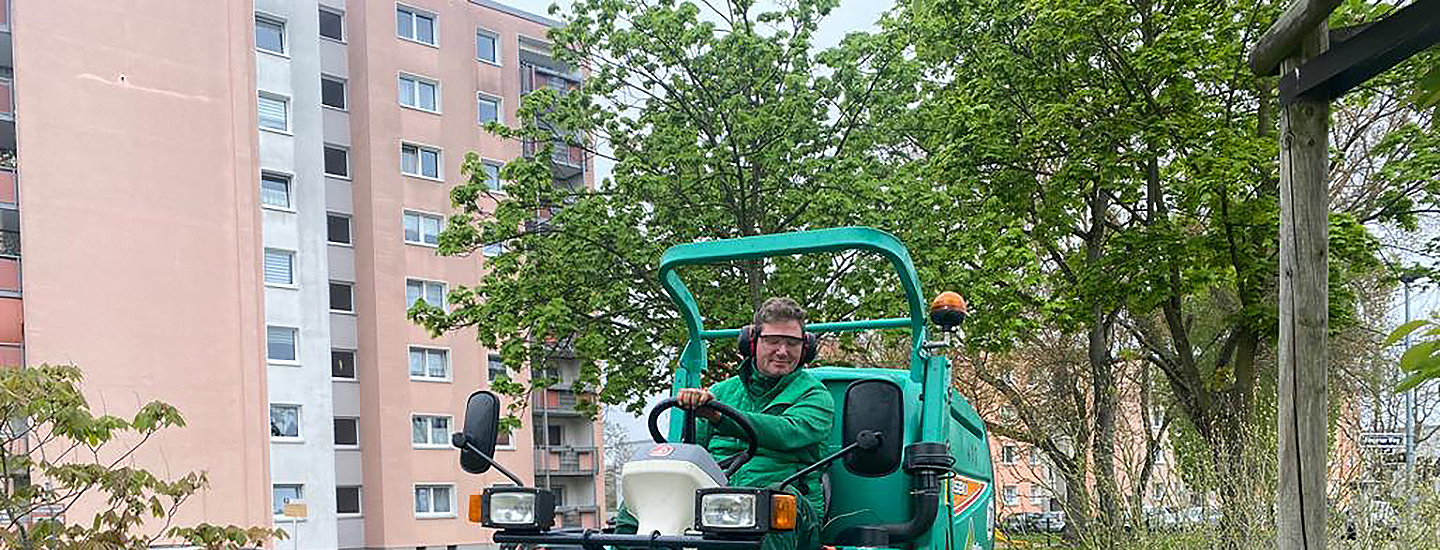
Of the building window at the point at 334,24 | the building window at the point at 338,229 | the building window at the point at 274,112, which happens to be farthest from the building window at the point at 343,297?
the building window at the point at 334,24

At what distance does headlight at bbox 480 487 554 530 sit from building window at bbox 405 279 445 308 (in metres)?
36.9

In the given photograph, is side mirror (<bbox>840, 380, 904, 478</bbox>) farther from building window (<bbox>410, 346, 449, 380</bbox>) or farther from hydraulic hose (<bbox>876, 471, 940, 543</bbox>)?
building window (<bbox>410, 346, 449, 380</bbox>)

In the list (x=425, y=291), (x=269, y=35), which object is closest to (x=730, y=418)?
(x=269, y=35)

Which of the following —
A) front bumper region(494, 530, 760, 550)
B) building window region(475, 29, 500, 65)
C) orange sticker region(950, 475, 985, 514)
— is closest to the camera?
front bumper region(494, 530, 760, 550)

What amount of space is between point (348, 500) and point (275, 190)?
29.3 feet

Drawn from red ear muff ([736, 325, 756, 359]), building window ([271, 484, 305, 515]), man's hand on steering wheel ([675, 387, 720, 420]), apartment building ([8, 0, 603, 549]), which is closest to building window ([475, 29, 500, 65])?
apartment building ([8, 0, 603, 549])

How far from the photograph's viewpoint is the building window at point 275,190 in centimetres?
3819

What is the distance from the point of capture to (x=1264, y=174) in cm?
1945

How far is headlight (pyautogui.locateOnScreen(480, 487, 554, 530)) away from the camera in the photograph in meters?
5.08

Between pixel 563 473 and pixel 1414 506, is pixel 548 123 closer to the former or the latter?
pixel 1414 506

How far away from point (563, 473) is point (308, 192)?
57.4 ft

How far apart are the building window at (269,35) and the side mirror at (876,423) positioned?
36008mm

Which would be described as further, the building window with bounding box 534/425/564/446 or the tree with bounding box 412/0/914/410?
the building window with bounding box 534/425/564/446

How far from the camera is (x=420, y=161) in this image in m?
42.4
